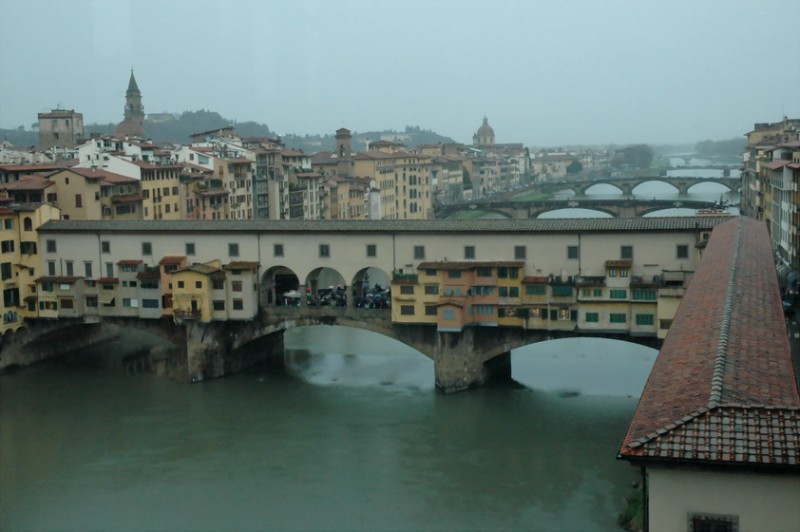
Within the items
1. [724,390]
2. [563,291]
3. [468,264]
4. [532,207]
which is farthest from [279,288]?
[532,207]

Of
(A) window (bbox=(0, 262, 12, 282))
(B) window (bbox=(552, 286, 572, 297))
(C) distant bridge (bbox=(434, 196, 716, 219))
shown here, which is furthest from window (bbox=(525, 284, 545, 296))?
(C) distant bridge (bbox=(434, 196, 716, 219))

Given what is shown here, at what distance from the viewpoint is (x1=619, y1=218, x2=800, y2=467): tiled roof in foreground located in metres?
5.41

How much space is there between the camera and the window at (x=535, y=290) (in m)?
18.3

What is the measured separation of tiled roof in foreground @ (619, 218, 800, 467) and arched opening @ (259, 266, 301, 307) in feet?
39.2

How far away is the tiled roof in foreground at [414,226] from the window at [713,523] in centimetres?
1272

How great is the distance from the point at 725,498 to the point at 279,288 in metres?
18.0

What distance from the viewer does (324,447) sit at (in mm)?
15680

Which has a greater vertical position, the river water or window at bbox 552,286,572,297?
window at bbox 552,286,572,297

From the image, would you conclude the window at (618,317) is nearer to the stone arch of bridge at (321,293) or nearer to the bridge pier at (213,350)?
the stone arch of bridge at (321,293)

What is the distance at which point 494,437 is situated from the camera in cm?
1588

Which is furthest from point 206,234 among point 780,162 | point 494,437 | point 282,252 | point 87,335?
point 780,162

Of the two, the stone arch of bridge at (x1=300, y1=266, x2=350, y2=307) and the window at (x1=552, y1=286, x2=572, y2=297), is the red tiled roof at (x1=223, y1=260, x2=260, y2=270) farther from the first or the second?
the window at (x1=552, y1=286, x2=572, y2=297)

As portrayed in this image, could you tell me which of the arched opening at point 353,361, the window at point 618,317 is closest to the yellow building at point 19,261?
the arched opening at point 353,361

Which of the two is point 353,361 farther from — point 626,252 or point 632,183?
point 632,183
